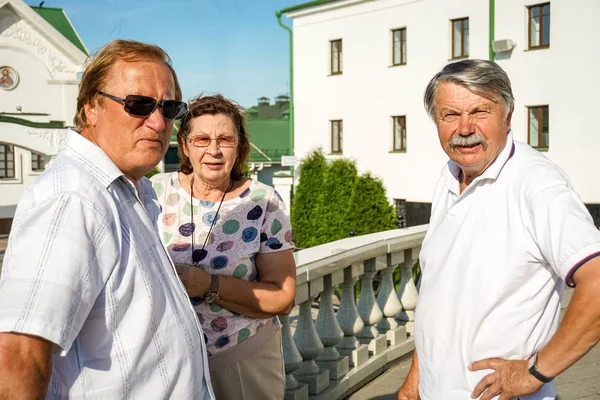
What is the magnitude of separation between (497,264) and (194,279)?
1.12m

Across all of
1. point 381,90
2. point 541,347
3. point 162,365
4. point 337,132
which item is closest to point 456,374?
point 541,347

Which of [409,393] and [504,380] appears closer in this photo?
[504,380]

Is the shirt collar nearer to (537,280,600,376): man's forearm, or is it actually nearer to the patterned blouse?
the patterned blouse

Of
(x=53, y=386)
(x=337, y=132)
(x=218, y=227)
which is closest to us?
(x=53, y=386)

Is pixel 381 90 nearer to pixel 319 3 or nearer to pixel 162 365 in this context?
pixel 319 3

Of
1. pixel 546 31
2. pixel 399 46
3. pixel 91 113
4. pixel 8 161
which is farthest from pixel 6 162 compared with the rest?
pixel 91 113

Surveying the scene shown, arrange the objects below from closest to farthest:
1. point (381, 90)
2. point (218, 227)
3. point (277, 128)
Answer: point (218, 227) → point (381, 90) → point (277, 128)

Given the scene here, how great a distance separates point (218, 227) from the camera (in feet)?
9.67

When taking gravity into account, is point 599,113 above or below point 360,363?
above

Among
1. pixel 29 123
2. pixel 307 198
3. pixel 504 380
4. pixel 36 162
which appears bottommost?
pixel 307 198

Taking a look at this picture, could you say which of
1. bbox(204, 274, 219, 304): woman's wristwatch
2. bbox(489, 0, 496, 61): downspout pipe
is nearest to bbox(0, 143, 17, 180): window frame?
bbox(489, 0, 496, 61): downspout pipe

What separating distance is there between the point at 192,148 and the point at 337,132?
2744cm

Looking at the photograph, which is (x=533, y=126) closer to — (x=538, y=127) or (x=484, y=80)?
(x=538, y=127)

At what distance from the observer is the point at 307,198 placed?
2012 centimetres
